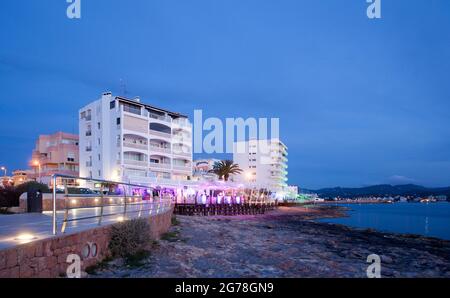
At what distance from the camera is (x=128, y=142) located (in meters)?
45.5

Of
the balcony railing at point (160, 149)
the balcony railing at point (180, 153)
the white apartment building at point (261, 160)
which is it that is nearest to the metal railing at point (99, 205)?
the balcony railing at point (160, 149)

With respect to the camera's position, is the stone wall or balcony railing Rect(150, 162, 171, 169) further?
balcony railing Rect(150, 162, 171, 169)

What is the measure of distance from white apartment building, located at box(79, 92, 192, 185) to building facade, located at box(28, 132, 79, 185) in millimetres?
8086

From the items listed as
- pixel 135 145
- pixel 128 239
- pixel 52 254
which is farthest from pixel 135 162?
pixel 52 254

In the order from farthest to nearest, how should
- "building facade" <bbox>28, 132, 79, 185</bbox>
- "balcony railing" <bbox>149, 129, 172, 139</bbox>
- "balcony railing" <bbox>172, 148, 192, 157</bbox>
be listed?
"building facade" <bbox>28, 132, 79, 185</bbox> → "balcony railing" <bbox>172, 148, 192, 157</bbox> → "balcony railing" <bbox>149, 129, 172, 139</bbox>

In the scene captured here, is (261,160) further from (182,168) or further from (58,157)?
(58,157)

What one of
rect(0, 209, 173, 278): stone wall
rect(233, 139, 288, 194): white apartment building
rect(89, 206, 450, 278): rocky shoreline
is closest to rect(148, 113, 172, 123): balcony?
rect(89, 206, 450, 278): rocky shoreline

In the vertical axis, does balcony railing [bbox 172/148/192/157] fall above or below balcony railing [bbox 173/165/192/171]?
above

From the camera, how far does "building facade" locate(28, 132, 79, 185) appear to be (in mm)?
55969

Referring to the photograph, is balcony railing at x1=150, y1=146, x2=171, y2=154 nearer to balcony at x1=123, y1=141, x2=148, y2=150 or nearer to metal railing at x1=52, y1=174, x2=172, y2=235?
balcony at x1=123, y1=141, x2=148, y2=150

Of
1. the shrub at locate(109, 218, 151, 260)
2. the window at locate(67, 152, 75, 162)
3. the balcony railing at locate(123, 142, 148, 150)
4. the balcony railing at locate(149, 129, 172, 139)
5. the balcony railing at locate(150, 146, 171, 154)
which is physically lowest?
the shrub at locate(109, 218, 151, 260)

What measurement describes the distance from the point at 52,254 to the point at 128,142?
40538mm
